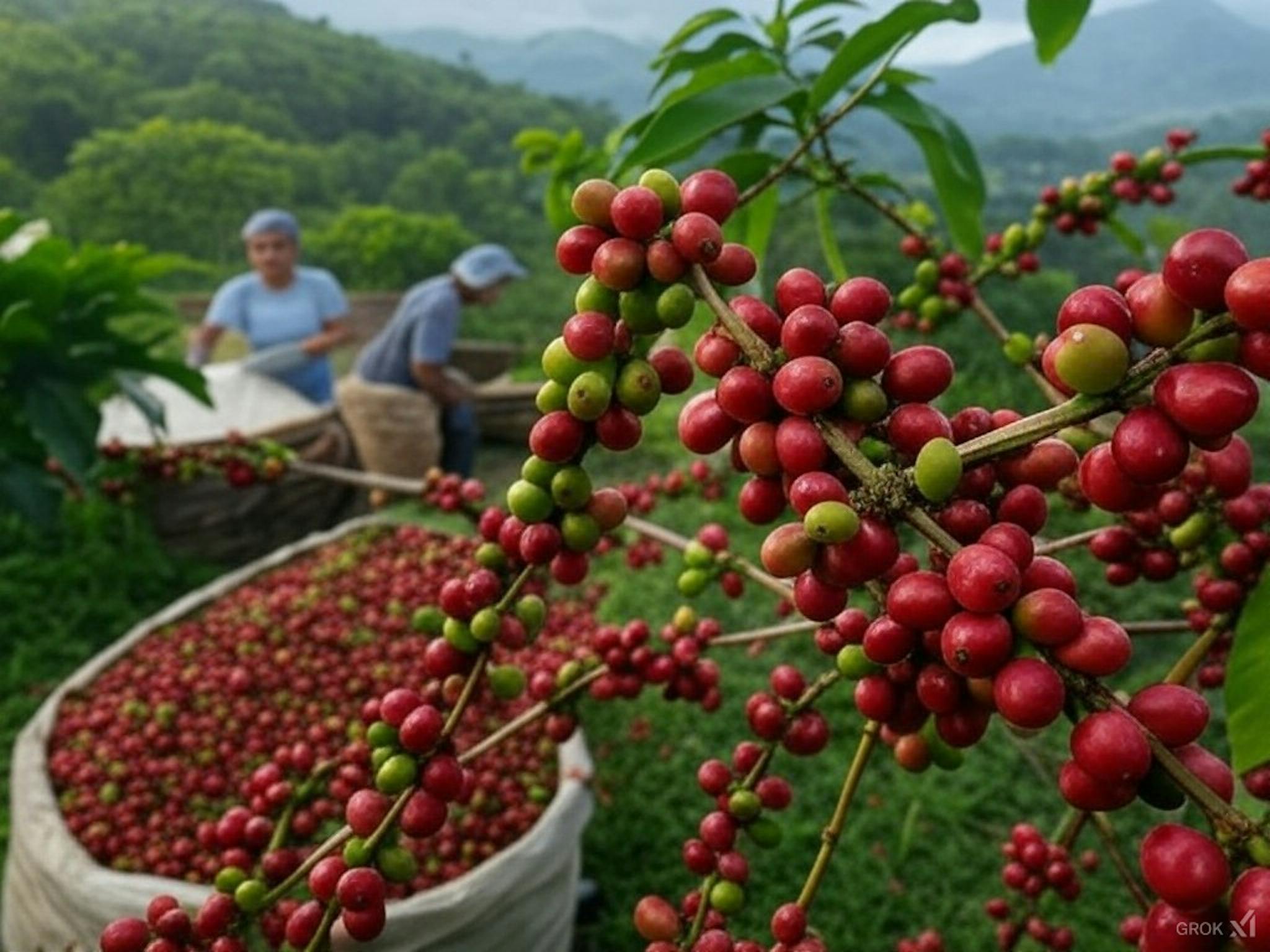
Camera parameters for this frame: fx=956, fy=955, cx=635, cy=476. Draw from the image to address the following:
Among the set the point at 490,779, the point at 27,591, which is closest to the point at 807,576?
the point at 490,779

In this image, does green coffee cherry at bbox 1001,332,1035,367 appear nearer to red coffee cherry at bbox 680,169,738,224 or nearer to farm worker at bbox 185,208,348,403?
red coffee cherry at bbox 680,169,738,224

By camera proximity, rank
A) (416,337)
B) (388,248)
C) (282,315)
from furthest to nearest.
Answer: (388,248) → (282,315) → (416,337)

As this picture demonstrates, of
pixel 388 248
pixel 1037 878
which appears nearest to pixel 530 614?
pixel 1037 878

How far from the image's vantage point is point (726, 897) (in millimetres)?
532

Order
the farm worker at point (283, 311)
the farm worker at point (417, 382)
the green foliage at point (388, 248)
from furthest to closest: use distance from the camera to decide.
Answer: the green foliage at point (388, 248) < the farm worker at point (283, 311) < the farm worker at point (417, 382)

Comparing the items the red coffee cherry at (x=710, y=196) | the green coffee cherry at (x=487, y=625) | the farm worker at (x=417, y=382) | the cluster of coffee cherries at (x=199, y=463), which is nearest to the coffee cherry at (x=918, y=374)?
the red coffee cherry at (x=710, y=196)

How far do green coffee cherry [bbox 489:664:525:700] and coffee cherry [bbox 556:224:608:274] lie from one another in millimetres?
266

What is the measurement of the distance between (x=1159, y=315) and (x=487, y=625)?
1.06 ft

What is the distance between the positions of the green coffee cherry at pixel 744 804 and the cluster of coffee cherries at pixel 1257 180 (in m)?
0.83

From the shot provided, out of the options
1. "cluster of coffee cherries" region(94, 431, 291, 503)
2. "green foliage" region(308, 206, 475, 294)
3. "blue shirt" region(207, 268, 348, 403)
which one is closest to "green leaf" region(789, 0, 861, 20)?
"cluster of coffee cherries" region(94, 431, 291, 503)

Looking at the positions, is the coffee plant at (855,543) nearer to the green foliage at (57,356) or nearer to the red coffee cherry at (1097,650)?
the red coffee cherry at (1097,650)

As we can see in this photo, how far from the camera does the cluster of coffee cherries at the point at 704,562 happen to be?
0.76m

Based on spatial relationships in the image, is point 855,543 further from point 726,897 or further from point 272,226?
point 272,226

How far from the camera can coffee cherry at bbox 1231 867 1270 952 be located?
27cm
